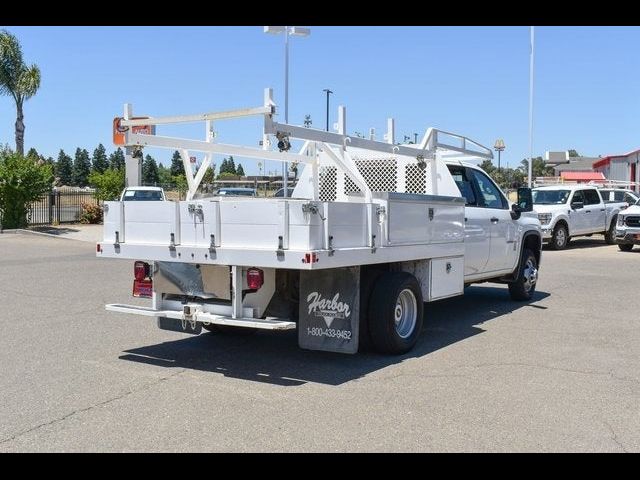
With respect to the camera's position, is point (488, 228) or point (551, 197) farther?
point (551, 197)

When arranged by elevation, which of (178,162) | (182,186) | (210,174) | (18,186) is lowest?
(210,174)

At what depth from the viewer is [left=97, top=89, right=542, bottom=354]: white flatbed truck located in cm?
610

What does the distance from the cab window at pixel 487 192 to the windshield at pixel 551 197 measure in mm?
12712

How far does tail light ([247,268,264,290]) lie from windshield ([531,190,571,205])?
57.4 ft

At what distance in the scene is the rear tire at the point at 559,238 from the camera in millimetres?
21156

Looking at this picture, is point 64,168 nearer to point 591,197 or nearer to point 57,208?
point 57,208

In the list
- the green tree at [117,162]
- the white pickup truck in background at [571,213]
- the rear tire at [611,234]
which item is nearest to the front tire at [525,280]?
the white pickup truck in background at [571,213]

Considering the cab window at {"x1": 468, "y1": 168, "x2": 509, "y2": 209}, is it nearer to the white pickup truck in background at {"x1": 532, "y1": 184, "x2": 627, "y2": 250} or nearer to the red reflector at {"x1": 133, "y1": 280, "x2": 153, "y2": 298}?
the red reflector at {"x1": 133, "y1": 280, "x2": 153, "y2": 298}

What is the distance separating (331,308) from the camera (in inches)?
260

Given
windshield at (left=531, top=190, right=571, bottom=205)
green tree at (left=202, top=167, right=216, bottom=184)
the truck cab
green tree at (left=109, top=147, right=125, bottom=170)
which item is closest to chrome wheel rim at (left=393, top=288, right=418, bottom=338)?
the truck cab

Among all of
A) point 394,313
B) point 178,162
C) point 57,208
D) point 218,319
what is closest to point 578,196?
point 394,313

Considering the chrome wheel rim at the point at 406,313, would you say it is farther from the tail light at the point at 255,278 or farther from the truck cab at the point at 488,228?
the truck cab at the point at 488,228

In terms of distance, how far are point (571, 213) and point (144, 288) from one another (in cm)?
1748

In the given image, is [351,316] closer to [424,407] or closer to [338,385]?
[338,385]
